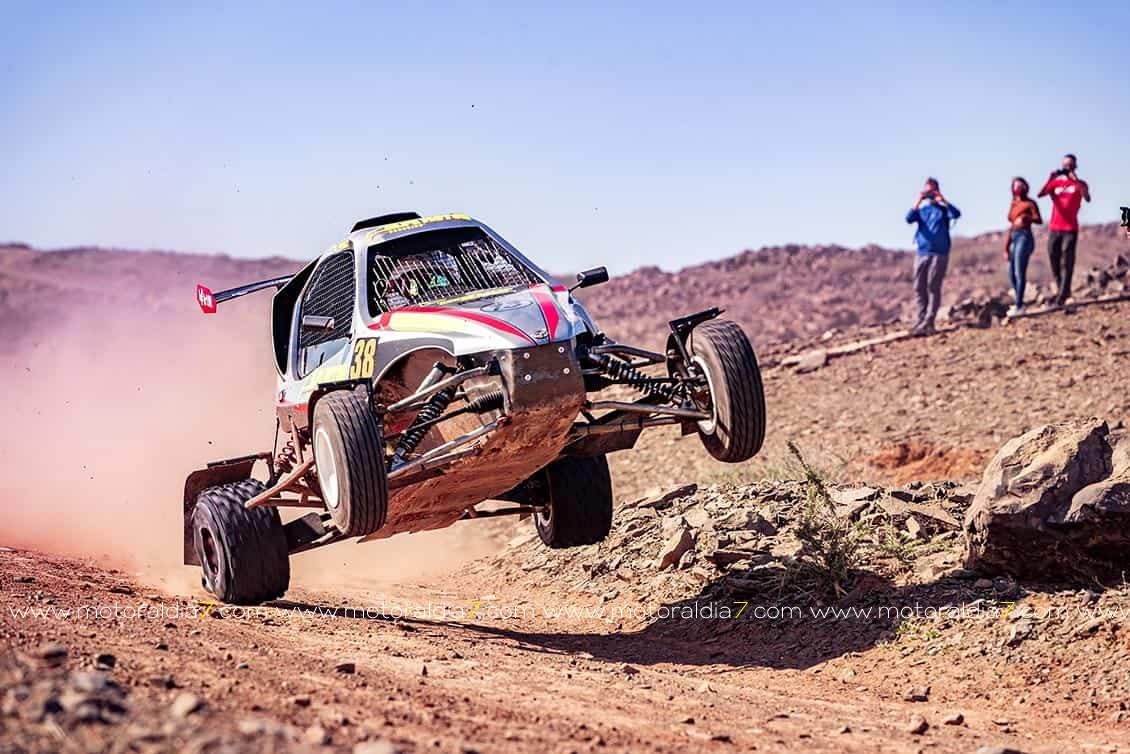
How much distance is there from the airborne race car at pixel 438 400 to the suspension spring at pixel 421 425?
0.4 inches

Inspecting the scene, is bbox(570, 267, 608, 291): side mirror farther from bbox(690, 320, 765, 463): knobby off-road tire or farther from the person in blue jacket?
the person in blue jacket

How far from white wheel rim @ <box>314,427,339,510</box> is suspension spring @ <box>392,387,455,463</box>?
1.22 feet

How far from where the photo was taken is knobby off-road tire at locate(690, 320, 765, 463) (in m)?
7.68

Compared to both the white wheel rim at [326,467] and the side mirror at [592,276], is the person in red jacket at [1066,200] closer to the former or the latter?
the side mirror at [592,276]

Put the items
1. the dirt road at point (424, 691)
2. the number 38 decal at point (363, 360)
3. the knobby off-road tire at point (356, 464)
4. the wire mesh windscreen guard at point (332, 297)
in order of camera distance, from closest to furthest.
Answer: the dirt road at point (424, 691)
the knobby off-road tire at point (356, 464)
the number 38 decal at point (363, 360)
the wire mesh windscreen guard at point (332, 297)

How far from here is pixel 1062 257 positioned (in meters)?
19.2

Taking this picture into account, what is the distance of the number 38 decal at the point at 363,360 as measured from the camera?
805 centimetres

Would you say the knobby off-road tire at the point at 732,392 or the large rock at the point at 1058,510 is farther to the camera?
the knobby off-road tire at the point at 732,392

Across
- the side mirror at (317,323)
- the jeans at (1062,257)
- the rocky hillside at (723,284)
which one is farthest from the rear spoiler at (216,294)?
the rocky hillside at (723,284)

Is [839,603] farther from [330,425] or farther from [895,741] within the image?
[330,425]

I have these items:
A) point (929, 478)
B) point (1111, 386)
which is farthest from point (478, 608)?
point (1111, 386)

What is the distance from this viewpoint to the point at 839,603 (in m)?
8.36

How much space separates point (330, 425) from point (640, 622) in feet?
9.68

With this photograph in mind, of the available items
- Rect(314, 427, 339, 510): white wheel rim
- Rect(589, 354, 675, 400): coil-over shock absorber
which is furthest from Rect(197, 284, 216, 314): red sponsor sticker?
Rect(589, 354, 675, 400): coil-over shock absorber
